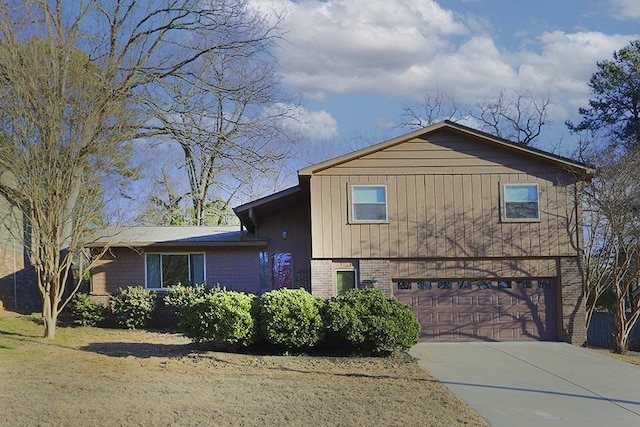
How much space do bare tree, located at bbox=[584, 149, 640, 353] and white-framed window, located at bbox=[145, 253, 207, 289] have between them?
1182cm

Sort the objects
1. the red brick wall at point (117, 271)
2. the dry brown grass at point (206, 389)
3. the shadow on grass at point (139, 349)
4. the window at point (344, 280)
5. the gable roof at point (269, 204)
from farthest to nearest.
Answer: the red brick wall at point (117, 271) < the gable roof at point (269, 204) < the window at point (344, 280) < the shadow on grass at point (139, 349) < the dry brown grass at point (206, 389)

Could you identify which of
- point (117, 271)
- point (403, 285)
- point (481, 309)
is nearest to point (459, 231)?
point (403, 285)

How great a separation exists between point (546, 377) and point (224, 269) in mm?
12253

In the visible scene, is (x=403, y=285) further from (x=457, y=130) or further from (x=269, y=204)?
(x=269, y=204)

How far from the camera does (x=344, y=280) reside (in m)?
18.7

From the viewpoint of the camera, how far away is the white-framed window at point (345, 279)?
18.7m

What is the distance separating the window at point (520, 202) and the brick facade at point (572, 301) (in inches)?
58.9

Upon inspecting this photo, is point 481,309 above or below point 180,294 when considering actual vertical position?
below

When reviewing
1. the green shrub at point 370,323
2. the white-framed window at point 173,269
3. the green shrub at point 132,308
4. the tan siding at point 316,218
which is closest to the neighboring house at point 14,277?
the green shrub at point 132,308

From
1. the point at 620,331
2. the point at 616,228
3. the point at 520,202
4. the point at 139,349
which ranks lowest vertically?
the point at 620,331

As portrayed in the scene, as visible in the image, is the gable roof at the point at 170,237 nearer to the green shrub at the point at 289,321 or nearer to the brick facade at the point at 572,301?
the green shrub at the point at 289,321

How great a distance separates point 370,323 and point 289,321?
167 centimetres

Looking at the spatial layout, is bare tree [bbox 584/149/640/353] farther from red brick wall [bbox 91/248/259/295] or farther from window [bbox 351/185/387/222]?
red brick wall [bbox 91/248/259/295]

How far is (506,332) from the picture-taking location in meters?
18.8
